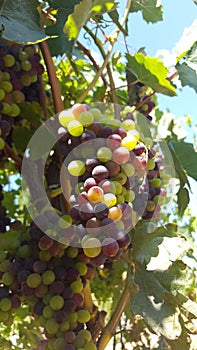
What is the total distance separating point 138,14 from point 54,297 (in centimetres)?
55

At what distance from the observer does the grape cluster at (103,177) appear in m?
0.61

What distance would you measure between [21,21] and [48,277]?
328mm

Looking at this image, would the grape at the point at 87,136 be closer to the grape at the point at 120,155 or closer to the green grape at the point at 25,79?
the grape at the point at 120,155

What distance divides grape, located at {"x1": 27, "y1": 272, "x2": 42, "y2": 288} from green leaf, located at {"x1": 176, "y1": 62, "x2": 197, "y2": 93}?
0.34 m

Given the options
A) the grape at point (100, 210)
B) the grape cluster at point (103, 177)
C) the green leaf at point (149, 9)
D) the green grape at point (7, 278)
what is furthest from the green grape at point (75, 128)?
the green leaf at point (149, 9)

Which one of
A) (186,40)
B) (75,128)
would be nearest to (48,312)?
(75,128)

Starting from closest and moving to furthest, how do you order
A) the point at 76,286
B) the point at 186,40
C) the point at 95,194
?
1. the point at 95,194
2. the point at 76,286
3. the point at 186,40

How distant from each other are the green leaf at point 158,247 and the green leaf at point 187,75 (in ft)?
0.70

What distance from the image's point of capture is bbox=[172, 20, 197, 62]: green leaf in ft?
2.62

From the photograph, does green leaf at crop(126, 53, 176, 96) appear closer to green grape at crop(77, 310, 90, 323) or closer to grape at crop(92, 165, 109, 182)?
grape at crop(92, 165, 109, 182)

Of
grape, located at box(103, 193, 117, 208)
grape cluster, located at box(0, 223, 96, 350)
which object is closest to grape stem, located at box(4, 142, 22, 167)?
grape cluster, located at box(0, 223, 96, 350)

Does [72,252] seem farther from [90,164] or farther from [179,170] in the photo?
[179,170]

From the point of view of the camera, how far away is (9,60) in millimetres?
759

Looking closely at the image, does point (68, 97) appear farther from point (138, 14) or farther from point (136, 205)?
point (136, 205)
